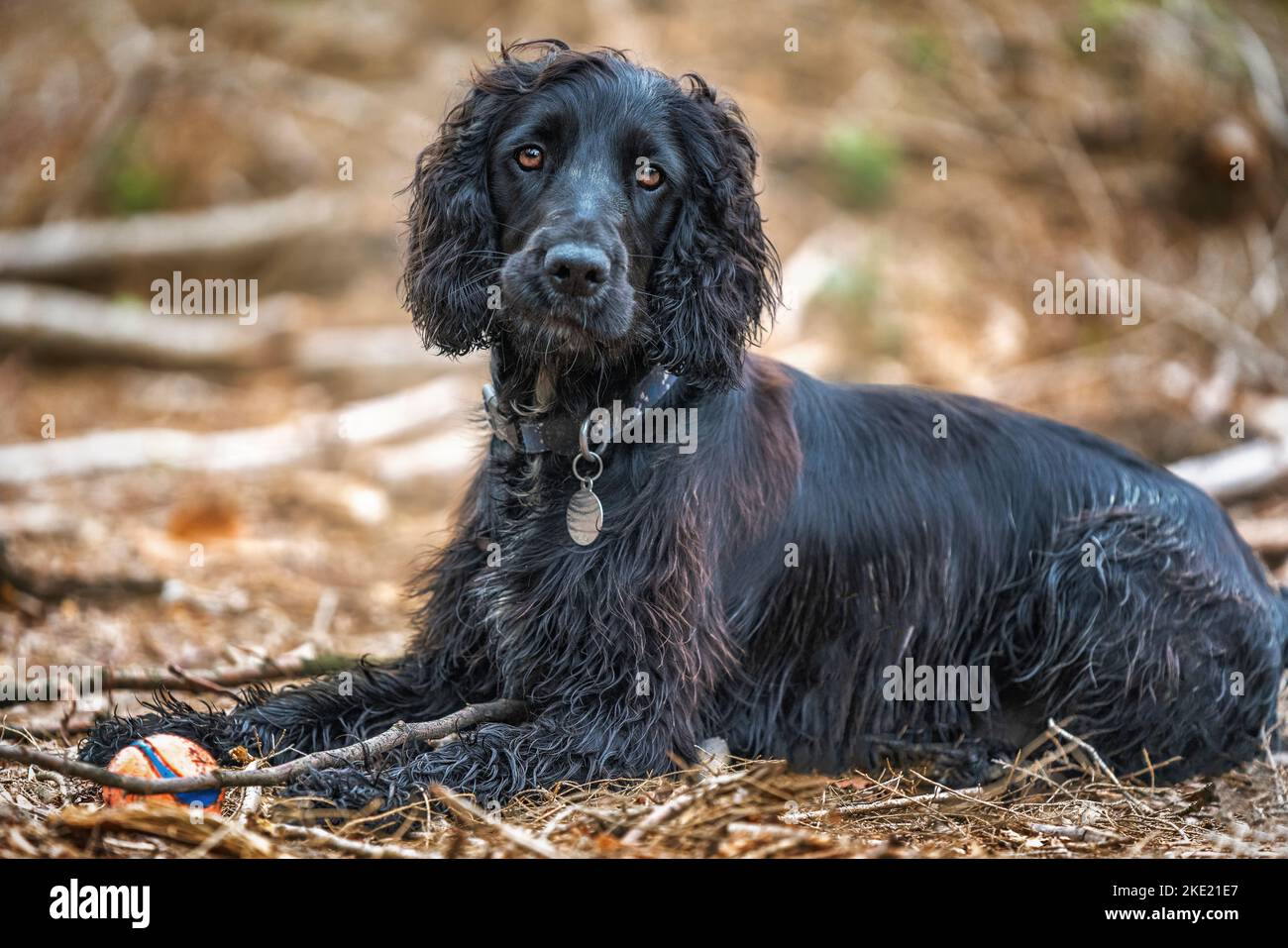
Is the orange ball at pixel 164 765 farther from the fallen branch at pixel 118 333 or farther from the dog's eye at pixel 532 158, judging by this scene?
the fallen branch at pixel 118 333

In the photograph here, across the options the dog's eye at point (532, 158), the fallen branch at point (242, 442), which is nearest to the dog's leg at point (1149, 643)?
the dog's eye at point (532, 158)

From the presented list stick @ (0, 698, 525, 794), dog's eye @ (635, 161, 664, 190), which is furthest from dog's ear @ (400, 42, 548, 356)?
stick @ (0, 698, 525, 794)

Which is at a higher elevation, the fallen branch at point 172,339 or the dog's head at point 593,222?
the fallen branch at point 172,339

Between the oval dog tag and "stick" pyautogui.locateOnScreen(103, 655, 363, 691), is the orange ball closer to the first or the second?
"stick" pyautogui.locateOnScreen(103, 655, 363, 691)

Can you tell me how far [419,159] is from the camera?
416 cm

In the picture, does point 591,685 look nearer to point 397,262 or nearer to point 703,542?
point 703,542

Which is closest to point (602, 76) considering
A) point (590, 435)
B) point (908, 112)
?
point (590, 435)

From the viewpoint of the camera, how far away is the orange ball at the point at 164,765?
3.28 metres

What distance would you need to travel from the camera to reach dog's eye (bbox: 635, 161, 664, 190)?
377cm

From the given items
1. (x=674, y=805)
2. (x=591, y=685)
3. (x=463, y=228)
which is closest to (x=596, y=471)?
(x=591, y=685)

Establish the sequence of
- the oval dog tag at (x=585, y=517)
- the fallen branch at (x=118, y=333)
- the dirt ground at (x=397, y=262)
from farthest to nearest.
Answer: the fallen branch at (x=118, y=333) → the dirt ground at (x=397, y=262) → the oval dog tag at (x=585, y=517)

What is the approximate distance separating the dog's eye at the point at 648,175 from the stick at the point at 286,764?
162 centimetres

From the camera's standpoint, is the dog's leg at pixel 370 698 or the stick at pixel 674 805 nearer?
the stick at pixel 674 805

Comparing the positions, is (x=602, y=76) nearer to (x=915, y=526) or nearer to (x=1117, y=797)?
(x=915, y=526)
